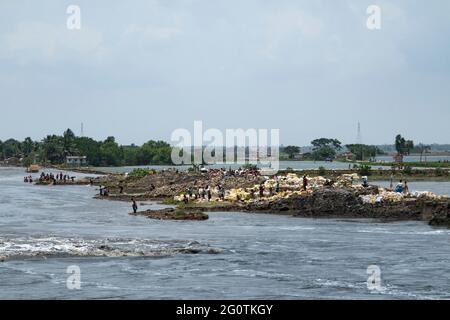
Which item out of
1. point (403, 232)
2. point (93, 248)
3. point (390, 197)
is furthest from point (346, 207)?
point (93, 248)

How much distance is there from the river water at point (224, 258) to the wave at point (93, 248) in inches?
2.1

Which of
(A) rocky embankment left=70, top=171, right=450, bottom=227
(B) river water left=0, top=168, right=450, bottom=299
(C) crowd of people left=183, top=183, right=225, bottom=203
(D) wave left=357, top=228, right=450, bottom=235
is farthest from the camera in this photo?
(C) crowd of people left=183, top=183, right=225, bottom=203

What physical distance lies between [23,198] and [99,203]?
14.8 metres

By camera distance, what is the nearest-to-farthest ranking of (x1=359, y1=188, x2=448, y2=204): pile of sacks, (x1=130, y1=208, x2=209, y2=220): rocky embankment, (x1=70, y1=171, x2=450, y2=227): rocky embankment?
(x1=70, y1=171, x2=450, y2=227): rocky embankment → (x1=130, y1=208, x2=209, y2=220): rocky embankment → (x1=359, y1=188, x2=448, y2=204): pile of sacks

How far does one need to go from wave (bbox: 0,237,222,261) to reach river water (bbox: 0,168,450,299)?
5 centimetres

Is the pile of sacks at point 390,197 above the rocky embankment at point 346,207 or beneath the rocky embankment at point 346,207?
above

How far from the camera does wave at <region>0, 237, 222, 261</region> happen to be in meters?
42.2

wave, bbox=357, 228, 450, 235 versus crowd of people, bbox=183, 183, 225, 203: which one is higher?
crowd of people, bbox=183, 183, 225, 203

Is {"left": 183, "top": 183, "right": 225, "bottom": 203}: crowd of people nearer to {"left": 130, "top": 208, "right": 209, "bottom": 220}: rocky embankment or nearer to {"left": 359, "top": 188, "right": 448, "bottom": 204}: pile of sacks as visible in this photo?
{"left": 130, "top": 208, "right": 209, "bottom": 220}: rocky embankment

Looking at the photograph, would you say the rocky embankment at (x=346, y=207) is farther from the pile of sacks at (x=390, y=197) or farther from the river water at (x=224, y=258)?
the river water at (x=224, y=258)

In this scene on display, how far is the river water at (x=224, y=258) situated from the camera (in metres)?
33.3

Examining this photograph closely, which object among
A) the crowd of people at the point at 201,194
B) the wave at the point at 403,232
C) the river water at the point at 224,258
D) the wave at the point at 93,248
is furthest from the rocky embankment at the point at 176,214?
the wave at the point at 93,248

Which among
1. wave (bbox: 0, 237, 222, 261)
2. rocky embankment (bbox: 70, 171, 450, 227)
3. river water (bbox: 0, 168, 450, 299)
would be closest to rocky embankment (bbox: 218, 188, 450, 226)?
rocky embankment (bbox: 70, 171, 450, 227)
